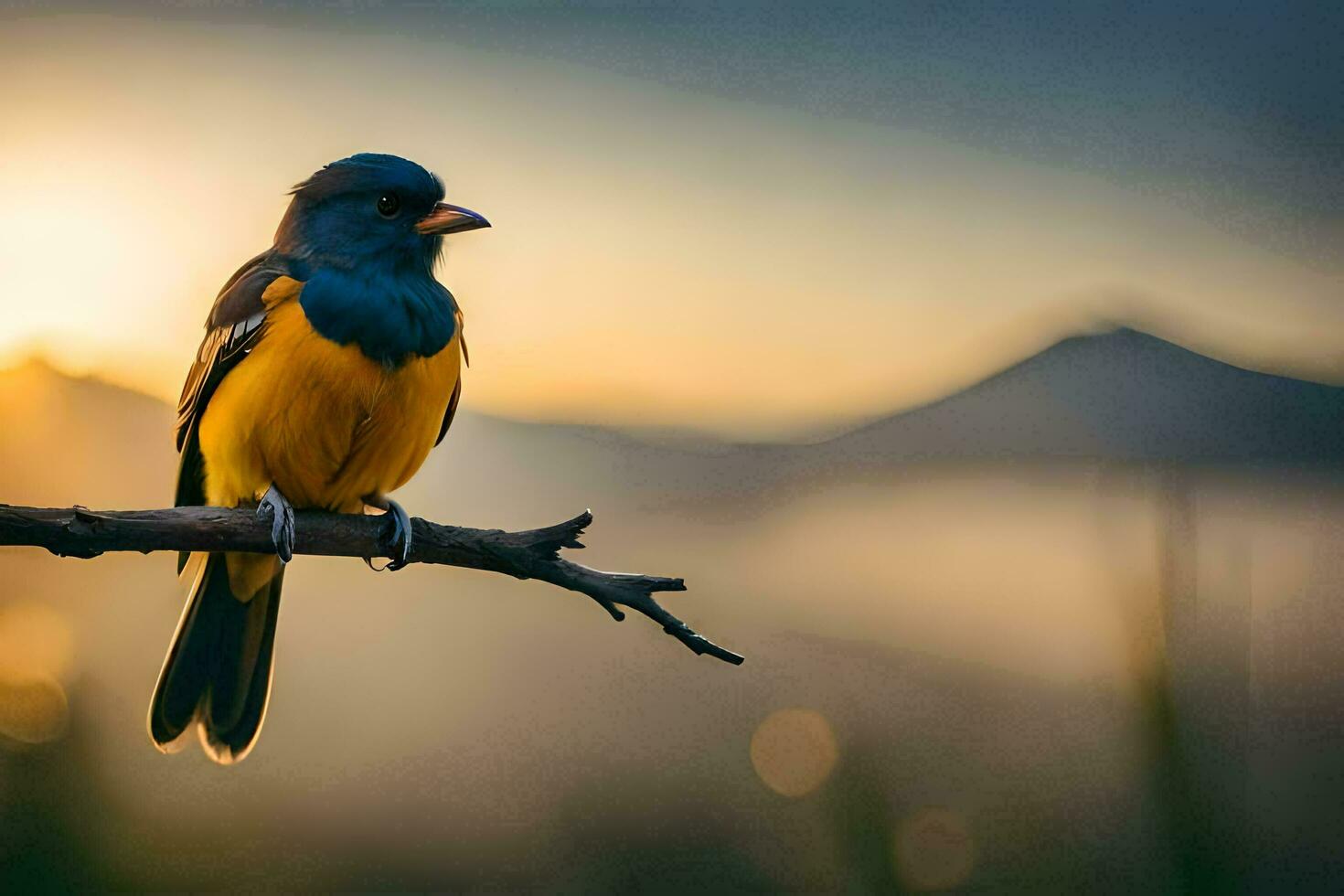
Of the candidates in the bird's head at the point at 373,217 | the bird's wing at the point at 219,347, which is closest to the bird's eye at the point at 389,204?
the bird's head at the point at 373,217

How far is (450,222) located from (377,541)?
0.88 meters

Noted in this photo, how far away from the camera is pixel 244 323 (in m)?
3.09

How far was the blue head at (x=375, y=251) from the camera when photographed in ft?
9.87

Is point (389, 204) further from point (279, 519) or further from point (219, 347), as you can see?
point (279, 519)

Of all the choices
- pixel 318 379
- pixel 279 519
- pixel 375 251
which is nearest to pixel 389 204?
pixel 375 251

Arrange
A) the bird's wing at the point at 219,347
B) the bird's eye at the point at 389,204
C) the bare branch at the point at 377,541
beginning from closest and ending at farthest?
the bare branch at the point at 377,541, the bird's wing at the point at 219,347, the bird's eye at the point at 389,204

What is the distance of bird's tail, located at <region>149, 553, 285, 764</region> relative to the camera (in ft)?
11.4

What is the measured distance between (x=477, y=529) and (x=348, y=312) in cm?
67

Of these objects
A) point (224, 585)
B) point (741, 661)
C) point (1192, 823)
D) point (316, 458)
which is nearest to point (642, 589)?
point (741, 661)

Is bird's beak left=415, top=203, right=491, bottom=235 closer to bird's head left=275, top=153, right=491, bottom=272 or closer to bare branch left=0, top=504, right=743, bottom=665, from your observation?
bird's head left=275, top=153, right=491, bottom=272

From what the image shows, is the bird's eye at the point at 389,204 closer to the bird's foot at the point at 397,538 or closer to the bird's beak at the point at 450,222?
the bird's beak at the point at 450,222

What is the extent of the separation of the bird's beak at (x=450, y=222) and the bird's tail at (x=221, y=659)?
1.19m

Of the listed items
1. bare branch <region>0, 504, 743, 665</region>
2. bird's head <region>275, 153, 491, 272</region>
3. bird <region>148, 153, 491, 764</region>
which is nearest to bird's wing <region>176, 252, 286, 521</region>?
bird <region>148, 153, 491, 764</region>

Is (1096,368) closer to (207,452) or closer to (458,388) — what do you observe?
(458,388)
